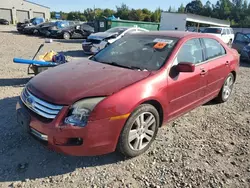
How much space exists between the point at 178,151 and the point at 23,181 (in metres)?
1.99

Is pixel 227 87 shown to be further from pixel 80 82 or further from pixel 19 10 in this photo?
pixel 19 10

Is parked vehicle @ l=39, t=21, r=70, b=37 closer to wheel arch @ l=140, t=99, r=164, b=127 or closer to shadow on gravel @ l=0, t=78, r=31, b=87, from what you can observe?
shadow on gravel @ l=0, t=78, r=31, b=87

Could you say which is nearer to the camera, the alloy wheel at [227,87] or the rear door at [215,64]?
the rear door at [215,64]

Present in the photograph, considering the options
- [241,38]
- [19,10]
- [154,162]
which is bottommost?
[154,162]

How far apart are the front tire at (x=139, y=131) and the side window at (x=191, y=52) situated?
39.1 inches

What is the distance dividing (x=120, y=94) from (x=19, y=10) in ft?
191

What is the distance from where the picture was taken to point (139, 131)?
285cm

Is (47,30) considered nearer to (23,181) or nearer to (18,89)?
(18,89)

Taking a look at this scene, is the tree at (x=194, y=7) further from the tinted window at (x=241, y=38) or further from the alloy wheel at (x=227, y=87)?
the alloy wheel at (x=227, y=87)

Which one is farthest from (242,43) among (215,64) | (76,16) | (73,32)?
(76,16)

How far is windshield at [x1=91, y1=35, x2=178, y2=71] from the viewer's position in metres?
3.24

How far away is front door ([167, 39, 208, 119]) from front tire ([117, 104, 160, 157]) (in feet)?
1.29

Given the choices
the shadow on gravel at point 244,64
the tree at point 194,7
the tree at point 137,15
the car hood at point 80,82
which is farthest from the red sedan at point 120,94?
the tree at point 194,7

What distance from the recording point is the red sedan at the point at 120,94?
2416 millimetres
